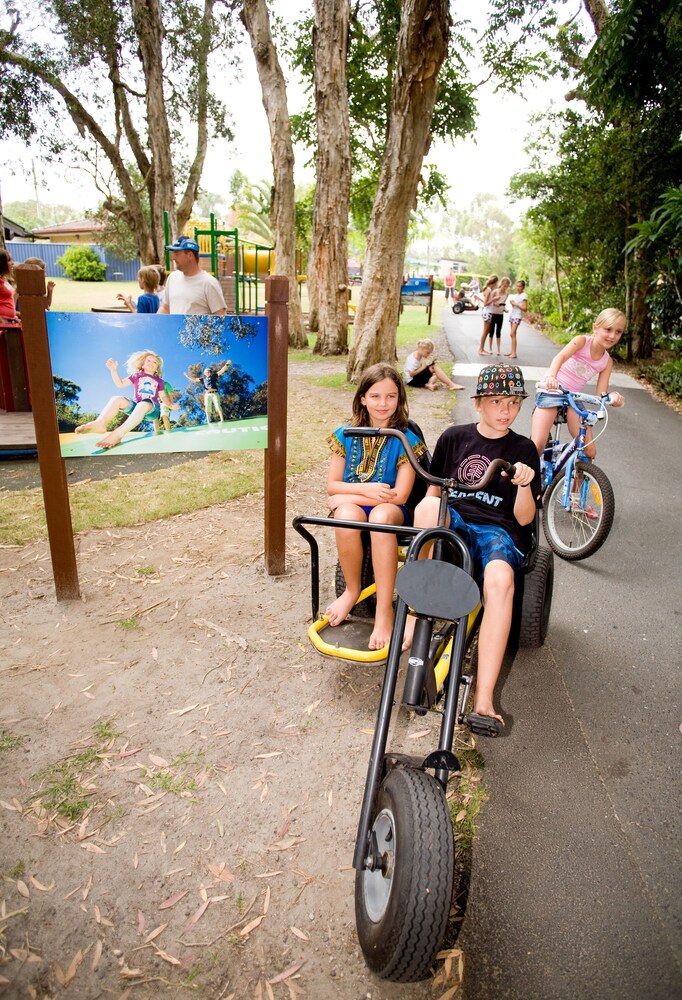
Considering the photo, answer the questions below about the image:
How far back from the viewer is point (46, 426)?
3.46 metres

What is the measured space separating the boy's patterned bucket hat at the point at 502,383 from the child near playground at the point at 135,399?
1920 millimetres

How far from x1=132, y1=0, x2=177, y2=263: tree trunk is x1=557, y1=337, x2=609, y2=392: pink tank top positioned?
15544 mm

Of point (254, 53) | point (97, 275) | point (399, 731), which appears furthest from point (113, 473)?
point (97, 275)

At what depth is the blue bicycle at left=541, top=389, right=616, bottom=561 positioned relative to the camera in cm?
443

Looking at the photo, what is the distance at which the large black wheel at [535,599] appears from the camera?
326 cm

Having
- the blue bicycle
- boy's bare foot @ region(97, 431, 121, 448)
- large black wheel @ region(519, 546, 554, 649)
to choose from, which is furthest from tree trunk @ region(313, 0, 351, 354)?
large black wheel @ region(519, 546, 554, 649)

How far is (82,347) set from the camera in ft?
11.2

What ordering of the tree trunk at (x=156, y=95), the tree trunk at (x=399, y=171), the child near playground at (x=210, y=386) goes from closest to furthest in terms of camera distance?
the child near playground at (x=210, y=386) < the tree trunk at (x=399, y=171) < the tree trunk at (x=156, y=95)

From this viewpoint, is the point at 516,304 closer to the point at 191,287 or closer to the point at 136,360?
the point at 191,287

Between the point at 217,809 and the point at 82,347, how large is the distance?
2.54 m

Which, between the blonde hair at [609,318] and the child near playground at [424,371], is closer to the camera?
the blonde hair at [609,318]

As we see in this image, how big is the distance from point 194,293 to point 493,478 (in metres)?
4.74

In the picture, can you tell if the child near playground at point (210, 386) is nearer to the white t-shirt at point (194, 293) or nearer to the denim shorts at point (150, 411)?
the denim shorts at point (150, 411)

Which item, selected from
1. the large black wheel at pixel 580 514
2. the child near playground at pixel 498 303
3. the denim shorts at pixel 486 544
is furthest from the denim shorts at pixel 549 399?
the child near playground at pixel 498 303
